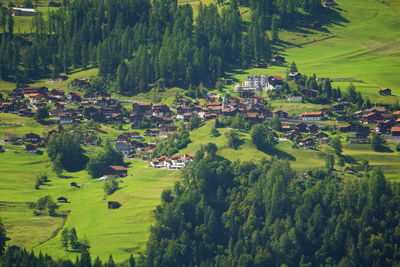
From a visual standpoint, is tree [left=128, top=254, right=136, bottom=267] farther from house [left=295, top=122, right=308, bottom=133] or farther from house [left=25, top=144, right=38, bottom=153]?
house [left=295, top=122, right=308, bottom=133]

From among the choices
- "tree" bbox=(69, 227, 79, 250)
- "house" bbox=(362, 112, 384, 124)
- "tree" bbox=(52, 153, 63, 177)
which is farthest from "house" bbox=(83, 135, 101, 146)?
"house" bbox=(362, 112, 384, 124)

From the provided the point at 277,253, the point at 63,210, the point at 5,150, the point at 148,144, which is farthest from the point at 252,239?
the point at 5,150

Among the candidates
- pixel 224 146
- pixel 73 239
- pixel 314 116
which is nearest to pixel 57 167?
pixel 224 146

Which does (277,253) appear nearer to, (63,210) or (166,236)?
(166,236)

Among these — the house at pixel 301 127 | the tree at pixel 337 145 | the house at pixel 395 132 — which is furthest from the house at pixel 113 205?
the house at pixel 395 132

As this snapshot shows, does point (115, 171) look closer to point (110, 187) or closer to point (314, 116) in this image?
point (110, 187)

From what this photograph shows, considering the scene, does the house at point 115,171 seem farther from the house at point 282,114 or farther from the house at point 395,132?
the house at point 395,132
